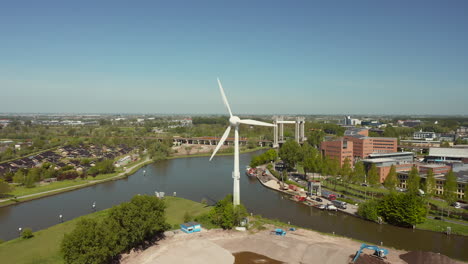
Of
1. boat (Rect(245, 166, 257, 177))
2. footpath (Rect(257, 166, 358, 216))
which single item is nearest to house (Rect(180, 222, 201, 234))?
footpath (Rect(257, 166, 358, 216))

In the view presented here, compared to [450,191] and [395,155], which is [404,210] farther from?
[395,155]

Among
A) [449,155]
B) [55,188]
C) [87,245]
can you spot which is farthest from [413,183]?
[55,188]

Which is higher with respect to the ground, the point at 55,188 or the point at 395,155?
the point at 395,155

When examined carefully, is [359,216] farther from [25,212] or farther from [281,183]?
[25,212]

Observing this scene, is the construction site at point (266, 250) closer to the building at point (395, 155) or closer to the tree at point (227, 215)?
the tree at point (227, 215)

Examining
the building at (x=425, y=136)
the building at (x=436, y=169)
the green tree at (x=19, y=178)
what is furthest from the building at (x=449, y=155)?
the green tree at (x=19, y=178)

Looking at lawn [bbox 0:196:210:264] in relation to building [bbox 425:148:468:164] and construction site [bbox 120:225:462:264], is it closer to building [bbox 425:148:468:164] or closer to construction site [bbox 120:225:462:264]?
construction site [bbox 120:225:462:264]
